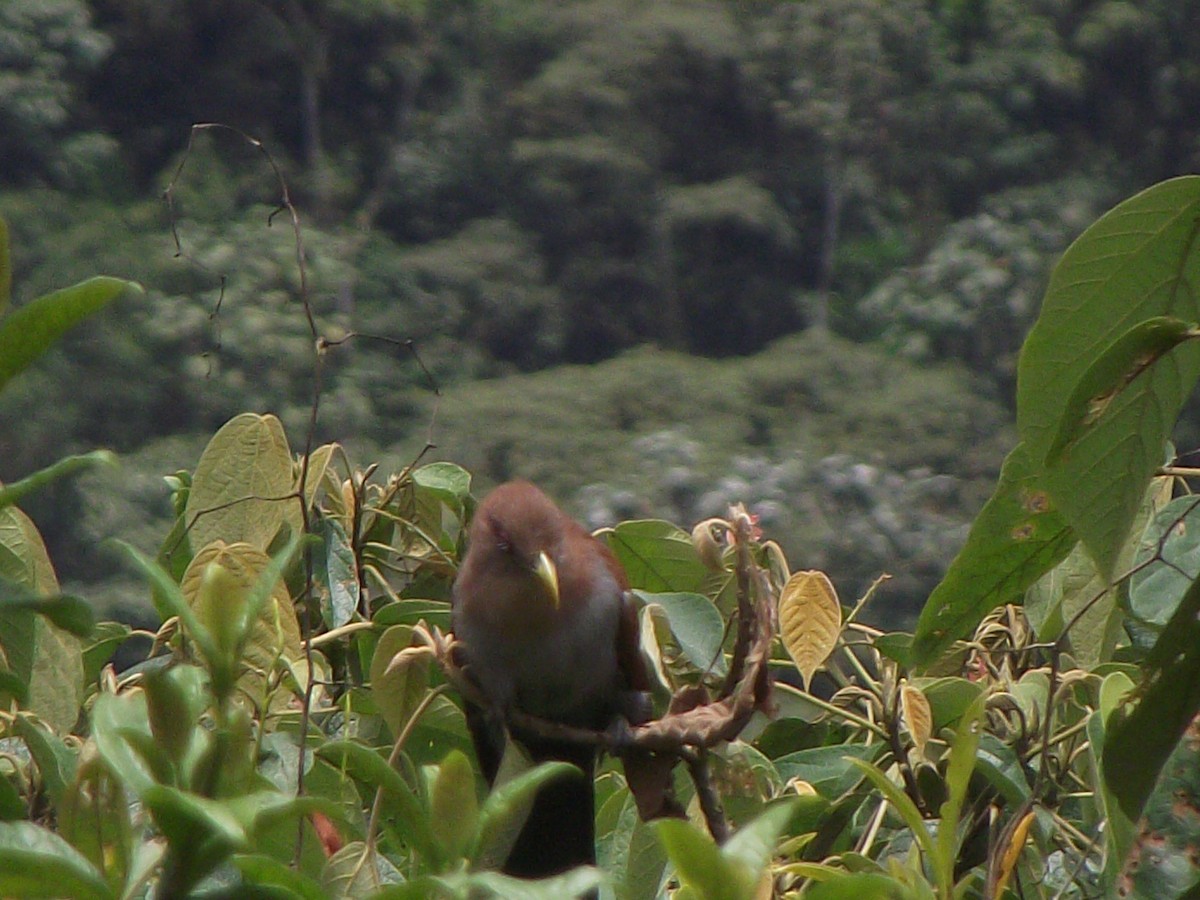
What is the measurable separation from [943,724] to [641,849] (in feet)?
1.29

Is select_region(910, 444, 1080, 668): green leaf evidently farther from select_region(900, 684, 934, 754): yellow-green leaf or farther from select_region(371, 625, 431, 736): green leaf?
select_region(371, 625, 431, 736): green leaf

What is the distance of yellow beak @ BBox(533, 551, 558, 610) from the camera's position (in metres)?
2.22

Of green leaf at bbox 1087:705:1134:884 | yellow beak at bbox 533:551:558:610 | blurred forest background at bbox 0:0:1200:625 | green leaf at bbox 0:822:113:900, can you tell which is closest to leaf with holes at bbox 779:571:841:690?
green leaf at bbox 1087:705:1134:884

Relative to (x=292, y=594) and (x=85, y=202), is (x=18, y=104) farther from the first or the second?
(x=292, y=594)

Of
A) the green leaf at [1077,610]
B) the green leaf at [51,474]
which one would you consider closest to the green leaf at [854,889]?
the green leaf at [51,474]

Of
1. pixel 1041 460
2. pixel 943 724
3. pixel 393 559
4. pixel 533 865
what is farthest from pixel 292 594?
pixel 1041 460

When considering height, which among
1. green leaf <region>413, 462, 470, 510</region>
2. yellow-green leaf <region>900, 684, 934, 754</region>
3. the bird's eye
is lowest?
the bird's eye

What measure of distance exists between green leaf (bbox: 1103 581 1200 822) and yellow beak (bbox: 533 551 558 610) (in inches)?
47.1

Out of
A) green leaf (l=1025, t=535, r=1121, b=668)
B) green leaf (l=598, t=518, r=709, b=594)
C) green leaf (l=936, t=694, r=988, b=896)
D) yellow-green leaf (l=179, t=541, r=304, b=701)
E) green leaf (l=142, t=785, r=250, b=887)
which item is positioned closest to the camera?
green leaf (l=142, t=785, r=250, b=887)

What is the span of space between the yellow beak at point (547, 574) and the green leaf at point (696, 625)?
21.6 inches

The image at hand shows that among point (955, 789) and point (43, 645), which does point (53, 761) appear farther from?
point (955, 789)

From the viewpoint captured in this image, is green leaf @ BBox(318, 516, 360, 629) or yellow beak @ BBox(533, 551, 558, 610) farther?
yellow beak @ BBox(533, 551, 558, 610)

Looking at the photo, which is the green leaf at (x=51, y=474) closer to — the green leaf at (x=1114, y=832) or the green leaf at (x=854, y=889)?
the green leaf at (x=854, y=889)

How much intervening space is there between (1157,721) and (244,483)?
100 centimetres
